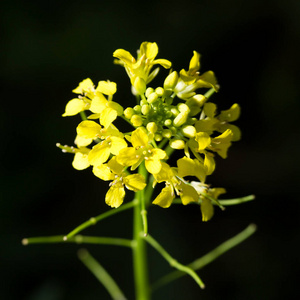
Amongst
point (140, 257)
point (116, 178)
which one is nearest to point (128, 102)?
point (140, 257)

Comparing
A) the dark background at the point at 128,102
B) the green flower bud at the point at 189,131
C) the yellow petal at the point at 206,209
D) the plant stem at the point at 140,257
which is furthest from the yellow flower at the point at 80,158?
the dark background at the point at 128,102

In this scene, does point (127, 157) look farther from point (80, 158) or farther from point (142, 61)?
point (142, 61)

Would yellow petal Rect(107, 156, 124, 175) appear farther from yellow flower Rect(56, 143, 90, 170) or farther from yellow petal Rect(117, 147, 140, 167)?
yellow flower Rect(56, 143, 90, 170)

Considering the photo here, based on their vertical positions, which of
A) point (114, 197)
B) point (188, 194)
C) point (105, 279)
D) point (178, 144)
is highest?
point (178, 144)

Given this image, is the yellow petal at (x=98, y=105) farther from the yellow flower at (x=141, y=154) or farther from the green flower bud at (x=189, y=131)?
the green flower bud at (x=189, y=131)

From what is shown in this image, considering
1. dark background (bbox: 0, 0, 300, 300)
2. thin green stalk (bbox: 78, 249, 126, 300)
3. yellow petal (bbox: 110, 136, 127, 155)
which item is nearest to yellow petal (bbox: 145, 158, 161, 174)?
yellow petal (bbox: 110, 136, 127, 155)

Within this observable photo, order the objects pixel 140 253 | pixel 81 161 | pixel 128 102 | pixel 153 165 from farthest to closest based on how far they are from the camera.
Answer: pixel 128 102
pixel 140 253
pixel 81 161
pixel 153 165
